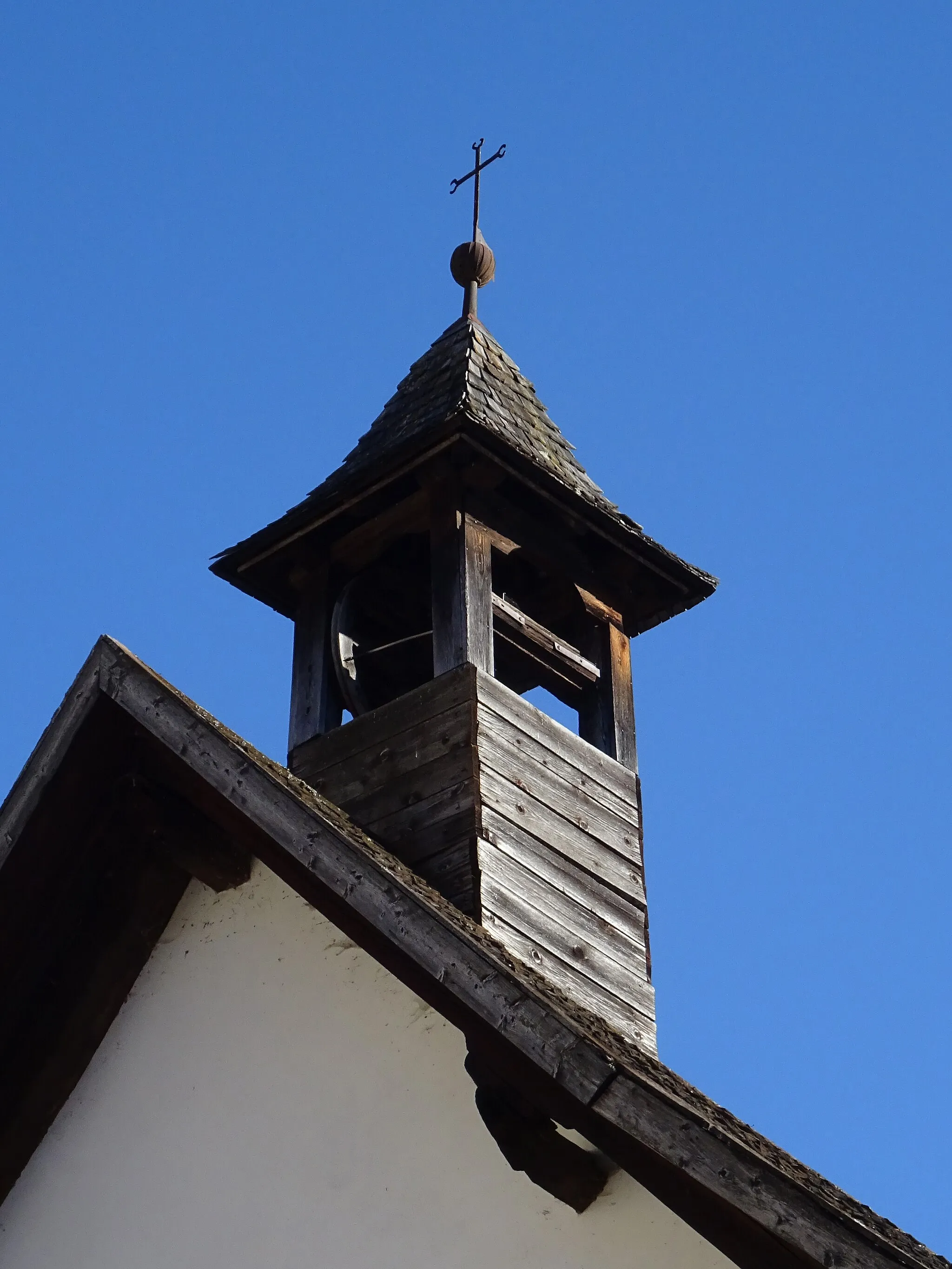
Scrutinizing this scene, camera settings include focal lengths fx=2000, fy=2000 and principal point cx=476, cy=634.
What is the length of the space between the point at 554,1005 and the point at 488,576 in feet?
11.8

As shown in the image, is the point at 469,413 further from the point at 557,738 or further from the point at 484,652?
the point at 557,738

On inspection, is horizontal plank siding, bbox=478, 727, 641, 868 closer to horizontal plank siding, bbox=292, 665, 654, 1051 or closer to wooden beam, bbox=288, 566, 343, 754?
horizontal plank siding, bbox=292, 665, 654, 1051

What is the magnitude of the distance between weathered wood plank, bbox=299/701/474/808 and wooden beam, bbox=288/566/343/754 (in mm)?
382

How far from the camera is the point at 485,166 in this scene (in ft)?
36.4

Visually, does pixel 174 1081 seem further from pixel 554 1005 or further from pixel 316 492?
pixel 316 492

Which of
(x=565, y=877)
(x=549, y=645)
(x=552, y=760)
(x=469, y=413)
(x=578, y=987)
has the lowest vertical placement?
(x=578, y=987)

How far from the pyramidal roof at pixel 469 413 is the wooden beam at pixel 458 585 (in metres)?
0.34

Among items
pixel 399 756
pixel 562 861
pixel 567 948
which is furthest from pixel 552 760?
pixel 567 948

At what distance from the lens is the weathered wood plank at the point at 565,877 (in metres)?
8.00

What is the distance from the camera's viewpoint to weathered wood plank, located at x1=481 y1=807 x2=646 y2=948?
315 inches

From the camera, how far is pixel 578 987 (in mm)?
7980

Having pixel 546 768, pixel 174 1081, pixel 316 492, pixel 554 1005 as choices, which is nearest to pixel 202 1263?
pixel 174 1081

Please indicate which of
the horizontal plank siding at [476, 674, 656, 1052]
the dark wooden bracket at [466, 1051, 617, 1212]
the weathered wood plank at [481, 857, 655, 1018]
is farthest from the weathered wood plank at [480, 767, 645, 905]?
the dark wooden bracket at [466, 1051, 617, 1212]

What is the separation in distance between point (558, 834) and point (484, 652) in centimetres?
86
